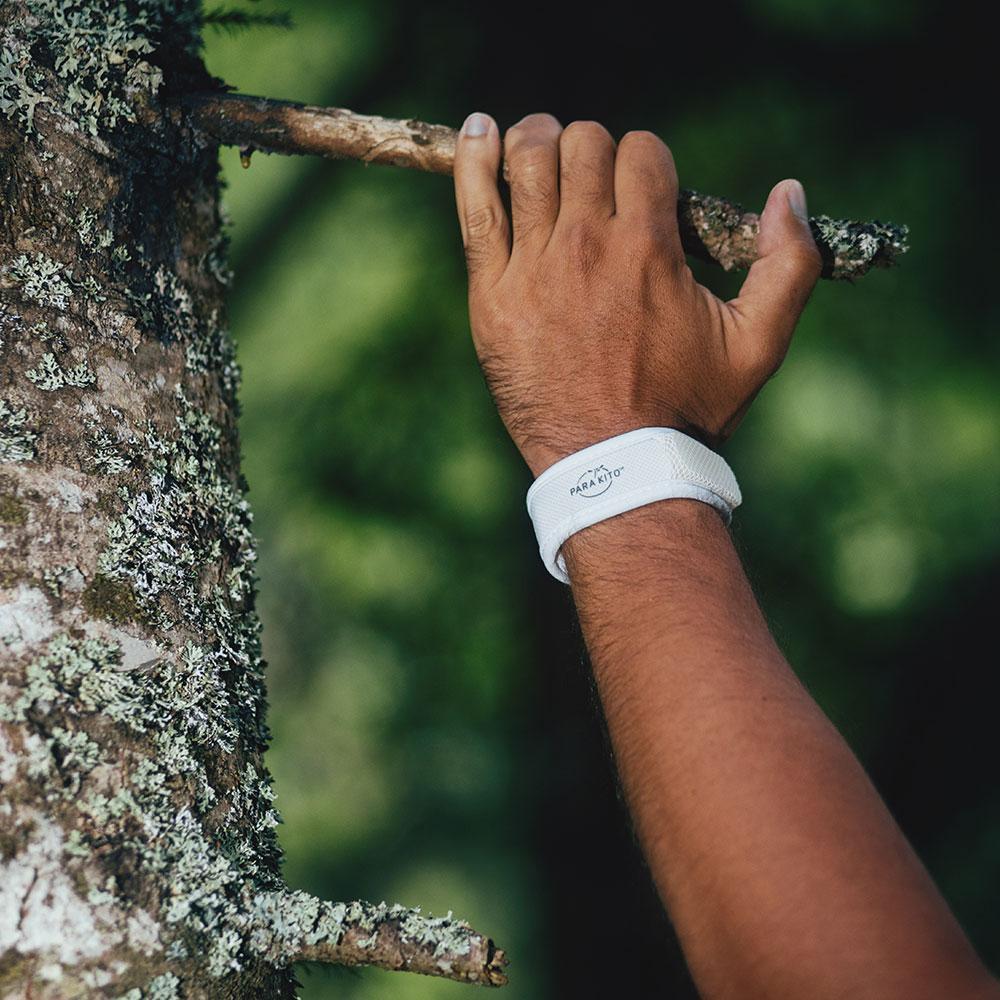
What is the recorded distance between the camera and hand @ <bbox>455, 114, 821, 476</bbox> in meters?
1.39

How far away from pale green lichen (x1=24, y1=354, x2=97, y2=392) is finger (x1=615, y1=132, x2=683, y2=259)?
0.86m

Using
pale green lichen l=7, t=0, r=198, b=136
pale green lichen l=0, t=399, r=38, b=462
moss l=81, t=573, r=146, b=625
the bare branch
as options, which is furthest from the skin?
pale green lichen l=0, t=399, r=38, b=462

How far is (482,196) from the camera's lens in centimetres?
146

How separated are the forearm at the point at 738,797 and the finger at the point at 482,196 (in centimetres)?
52

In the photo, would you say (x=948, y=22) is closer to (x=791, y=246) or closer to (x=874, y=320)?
(x=874, y=320)

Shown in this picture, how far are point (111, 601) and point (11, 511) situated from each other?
0.15 m

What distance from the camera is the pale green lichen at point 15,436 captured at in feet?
3.42

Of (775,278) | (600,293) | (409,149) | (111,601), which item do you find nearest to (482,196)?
(409,149)

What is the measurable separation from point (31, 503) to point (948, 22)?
12.2 feet

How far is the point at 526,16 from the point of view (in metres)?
3.63

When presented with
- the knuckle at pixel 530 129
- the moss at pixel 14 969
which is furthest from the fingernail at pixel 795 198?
the moss at pixel 14 969

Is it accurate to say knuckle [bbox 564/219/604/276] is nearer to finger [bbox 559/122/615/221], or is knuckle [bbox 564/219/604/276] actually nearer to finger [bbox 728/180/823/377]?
finger [bbox 559/122/615/221]

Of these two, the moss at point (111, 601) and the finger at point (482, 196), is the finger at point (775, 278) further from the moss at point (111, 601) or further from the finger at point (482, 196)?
the moss at point (111, 601)

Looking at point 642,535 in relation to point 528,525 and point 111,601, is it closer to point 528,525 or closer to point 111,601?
point 111,601
